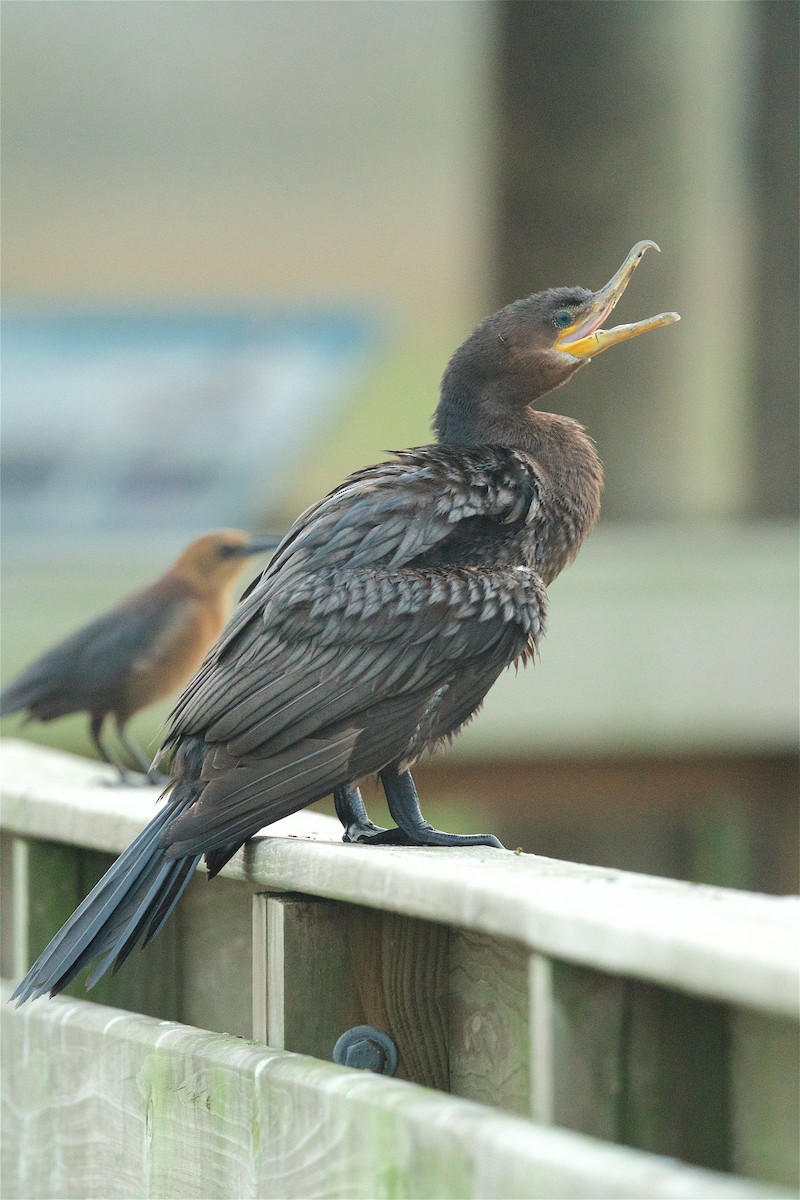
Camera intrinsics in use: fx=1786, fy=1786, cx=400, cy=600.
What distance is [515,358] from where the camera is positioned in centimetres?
296

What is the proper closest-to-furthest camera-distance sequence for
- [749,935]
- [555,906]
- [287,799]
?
[749,935], [555,906], [287,799]

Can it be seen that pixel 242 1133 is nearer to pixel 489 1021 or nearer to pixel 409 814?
pixel 489 1021

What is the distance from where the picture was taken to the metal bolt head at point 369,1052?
2055 millimetres

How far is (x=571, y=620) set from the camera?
23.8ft

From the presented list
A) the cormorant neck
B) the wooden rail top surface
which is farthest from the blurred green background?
the wooden rail top surface

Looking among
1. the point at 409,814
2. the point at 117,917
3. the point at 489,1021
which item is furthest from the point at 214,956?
the point at 489,1021

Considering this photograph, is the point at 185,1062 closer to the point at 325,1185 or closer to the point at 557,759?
the point at 325,1185

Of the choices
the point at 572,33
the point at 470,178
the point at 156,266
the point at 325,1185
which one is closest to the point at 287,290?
the point at 156,266

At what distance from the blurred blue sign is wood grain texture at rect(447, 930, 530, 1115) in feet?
19.9

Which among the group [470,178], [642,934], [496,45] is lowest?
[642,934]

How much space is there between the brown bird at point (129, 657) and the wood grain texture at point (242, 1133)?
172cm

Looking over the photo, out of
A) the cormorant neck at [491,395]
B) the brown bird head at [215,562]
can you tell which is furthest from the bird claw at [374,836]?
the brown bird head at [215,562]

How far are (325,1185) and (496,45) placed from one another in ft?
28.3

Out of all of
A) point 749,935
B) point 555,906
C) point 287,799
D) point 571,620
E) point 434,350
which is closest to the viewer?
point 749,935
